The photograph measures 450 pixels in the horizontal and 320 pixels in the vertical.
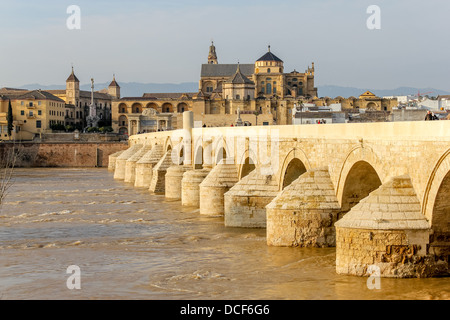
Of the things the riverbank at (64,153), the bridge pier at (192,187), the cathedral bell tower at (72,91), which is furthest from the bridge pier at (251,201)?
the cathedral bell tower at (72,91)

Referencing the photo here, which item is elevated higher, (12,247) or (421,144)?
(421,144)

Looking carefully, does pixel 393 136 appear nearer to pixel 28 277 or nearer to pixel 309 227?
pixel 309 227

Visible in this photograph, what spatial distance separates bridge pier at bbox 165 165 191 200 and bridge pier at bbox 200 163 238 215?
8.56 metres

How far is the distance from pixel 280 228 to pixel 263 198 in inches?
181

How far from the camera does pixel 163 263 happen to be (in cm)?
1905

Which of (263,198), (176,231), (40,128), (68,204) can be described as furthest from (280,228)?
(40,128)

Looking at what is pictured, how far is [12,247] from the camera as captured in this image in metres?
21.9

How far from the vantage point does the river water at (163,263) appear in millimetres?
15297

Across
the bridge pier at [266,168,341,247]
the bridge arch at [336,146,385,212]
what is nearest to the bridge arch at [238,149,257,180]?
the bridge pier at [266,168,341,247]

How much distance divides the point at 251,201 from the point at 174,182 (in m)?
14.6

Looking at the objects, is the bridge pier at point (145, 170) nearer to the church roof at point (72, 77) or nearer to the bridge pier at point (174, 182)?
the bridge pier at point (174, 182)

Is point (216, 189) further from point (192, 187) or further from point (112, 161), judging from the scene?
point (112, 161)

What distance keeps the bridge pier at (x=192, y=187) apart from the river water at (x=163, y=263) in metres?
2.03
